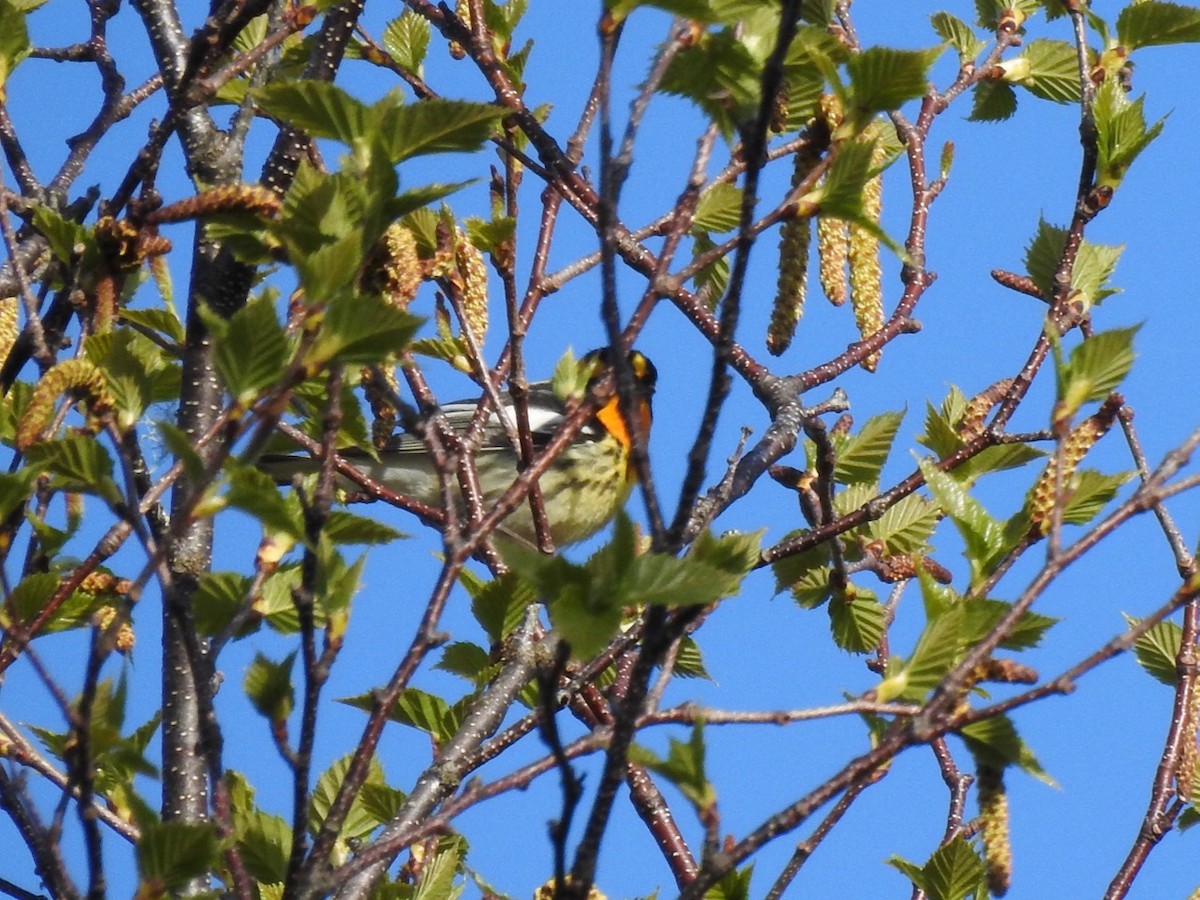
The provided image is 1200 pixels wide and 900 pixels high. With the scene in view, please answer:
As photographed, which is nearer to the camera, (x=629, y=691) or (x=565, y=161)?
(x=629, y=691)

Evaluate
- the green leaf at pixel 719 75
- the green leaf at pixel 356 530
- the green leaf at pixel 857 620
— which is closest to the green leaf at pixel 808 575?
the green leaf at pixel 857 620

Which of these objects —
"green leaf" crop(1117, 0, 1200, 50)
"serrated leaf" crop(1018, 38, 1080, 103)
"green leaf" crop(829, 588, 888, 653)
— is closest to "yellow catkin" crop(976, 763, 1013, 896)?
"green leaf" crop(829, 588, 888, 653)

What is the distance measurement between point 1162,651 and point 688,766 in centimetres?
147

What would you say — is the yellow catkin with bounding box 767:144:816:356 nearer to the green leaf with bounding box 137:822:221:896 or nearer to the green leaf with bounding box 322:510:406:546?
the green leaf with bounding box 322:510:406:546

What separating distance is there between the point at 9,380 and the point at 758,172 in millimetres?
1452

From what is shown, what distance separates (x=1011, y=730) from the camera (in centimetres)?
201

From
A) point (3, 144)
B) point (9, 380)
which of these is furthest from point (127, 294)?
point (9, 380)

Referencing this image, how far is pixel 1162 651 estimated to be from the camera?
2.93 metres

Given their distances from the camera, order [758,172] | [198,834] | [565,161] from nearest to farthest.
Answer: [758,172] < [198,834] < [565,161]

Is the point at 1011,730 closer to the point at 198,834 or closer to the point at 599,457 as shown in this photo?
the point at 198,834

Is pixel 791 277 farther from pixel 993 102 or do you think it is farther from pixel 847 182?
pixel 993 102

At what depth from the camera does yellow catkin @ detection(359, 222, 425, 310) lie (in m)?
1.96

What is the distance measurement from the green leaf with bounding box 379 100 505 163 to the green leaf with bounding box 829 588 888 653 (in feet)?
5.95

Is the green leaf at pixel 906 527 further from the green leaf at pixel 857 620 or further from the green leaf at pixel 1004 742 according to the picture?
the green leaf at pixel 1004 742
